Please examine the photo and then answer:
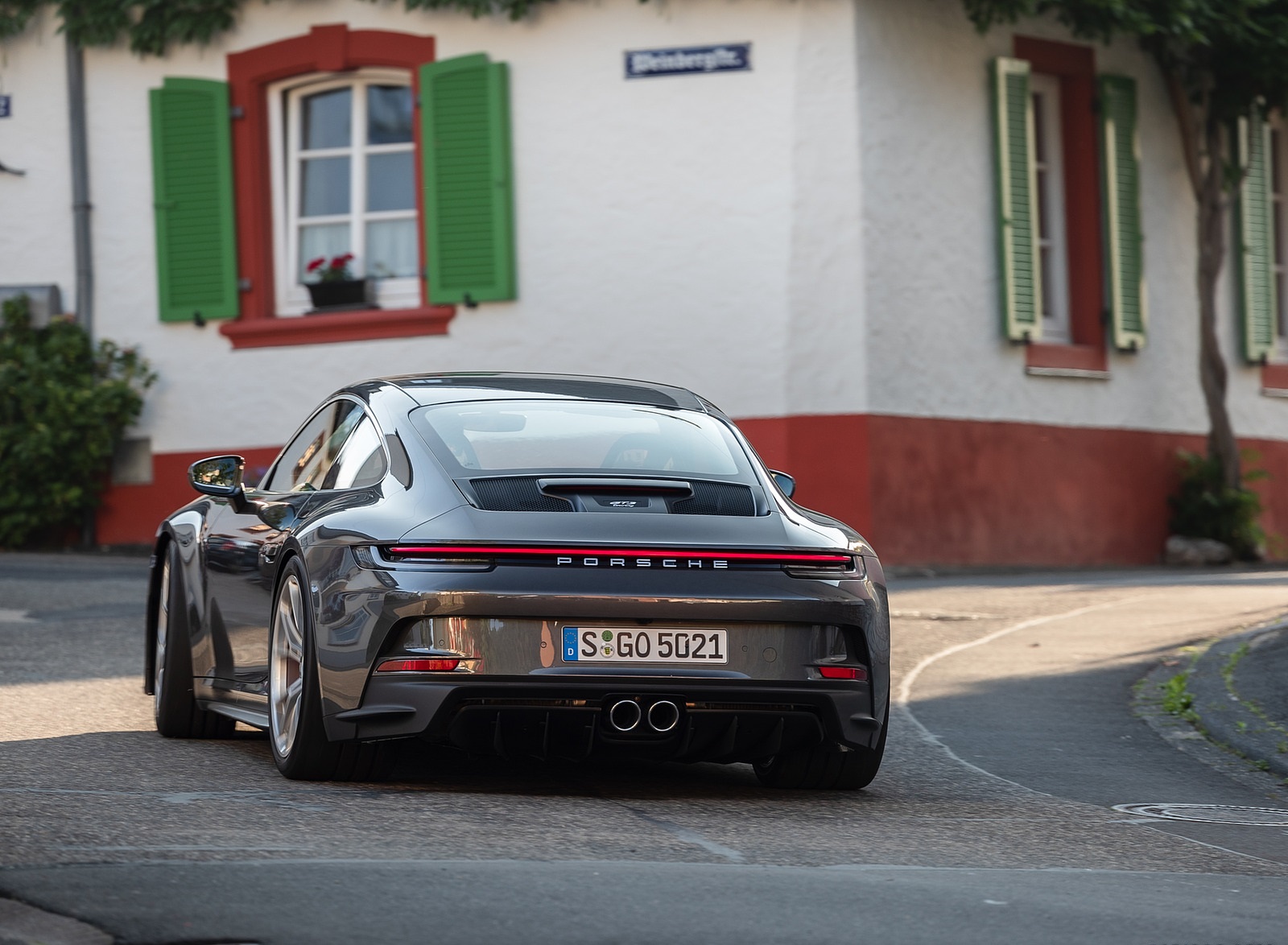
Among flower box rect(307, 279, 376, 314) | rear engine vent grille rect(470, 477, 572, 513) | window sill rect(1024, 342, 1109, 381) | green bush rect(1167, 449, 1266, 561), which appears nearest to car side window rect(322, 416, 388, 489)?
rear engine vent grille rect(470, 477, 572, 513)

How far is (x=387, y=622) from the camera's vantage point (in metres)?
6.16

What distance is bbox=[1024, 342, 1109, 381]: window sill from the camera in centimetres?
1781

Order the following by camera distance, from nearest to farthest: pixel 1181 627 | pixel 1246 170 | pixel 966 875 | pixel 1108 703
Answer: pixel 966 875
pixel 1108 703
pixel 1181 627
pixel 1246 170

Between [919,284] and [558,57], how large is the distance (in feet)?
10.8

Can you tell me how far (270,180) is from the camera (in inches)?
714

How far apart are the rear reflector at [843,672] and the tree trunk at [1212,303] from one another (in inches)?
519

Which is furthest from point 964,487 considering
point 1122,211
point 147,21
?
point 147,21

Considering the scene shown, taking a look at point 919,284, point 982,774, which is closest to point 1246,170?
point 919,284

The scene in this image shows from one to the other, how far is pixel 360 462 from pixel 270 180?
11623mm

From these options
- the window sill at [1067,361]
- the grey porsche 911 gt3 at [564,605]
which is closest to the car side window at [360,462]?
A: the grey porsche 911 gt3 at [564,605]

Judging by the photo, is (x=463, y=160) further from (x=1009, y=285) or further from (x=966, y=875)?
(x=966, y=875)

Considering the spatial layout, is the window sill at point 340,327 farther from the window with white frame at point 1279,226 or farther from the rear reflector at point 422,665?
the rear reflector at point 422,665

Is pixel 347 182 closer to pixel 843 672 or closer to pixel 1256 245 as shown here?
pixel 1256 245

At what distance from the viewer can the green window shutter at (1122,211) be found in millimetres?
18672
